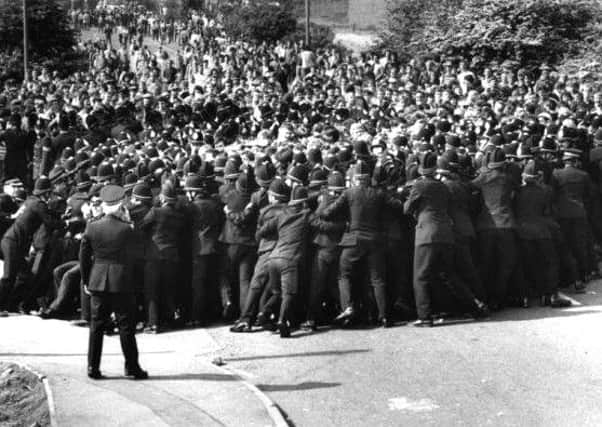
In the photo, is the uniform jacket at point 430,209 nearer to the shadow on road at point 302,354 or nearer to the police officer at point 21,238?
the shadow on road at point 302,354

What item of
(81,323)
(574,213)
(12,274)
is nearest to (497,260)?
(574,213)

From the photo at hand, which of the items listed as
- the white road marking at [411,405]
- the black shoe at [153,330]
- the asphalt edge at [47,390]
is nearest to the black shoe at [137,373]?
the asphalt edge at [47,390]

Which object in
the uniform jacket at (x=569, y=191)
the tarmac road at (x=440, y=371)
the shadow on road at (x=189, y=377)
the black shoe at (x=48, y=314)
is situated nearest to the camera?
the tarmac road at (x=440, y=371)

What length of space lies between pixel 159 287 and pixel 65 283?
133 centimetres

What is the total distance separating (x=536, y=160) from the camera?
537 inches

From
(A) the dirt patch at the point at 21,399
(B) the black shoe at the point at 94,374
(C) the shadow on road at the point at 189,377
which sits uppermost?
(B) the black shoe at the point at 94,374

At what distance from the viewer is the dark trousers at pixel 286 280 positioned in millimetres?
12055

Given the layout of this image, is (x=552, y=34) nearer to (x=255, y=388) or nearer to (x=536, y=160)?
(x=536, y=160)

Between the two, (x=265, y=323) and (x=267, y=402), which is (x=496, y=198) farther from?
(x=267, y=402)

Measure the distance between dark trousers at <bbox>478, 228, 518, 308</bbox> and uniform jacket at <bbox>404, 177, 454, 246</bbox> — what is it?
3.19 feet

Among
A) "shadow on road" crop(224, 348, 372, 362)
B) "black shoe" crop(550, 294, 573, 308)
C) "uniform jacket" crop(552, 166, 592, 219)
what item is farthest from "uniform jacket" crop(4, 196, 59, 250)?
"uniform jacket" crop(552, 166, 592, 219)

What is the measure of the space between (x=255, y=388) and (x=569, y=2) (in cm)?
2623

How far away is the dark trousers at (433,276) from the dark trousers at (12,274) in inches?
206

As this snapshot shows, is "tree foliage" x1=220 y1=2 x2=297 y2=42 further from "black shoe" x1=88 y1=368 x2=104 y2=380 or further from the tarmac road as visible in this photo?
"black shoe" x1=88 y1=368 x2=104 y2=380
